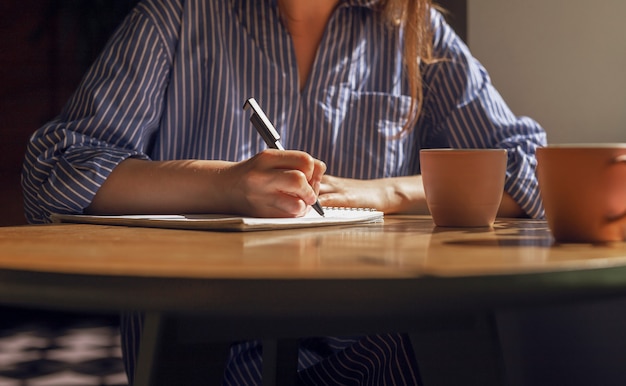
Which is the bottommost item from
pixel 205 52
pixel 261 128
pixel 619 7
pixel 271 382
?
pixel 271 382

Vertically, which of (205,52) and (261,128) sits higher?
(205,52)

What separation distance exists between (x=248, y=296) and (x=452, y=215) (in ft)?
1.71

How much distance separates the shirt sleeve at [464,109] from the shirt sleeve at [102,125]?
58 centimetres

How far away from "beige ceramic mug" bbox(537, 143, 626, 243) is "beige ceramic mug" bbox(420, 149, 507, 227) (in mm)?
185

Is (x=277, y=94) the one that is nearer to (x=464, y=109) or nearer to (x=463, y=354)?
(x=464, y=109)

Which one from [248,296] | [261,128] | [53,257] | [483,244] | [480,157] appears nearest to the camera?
[248,296]

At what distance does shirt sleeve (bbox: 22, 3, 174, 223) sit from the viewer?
3.70 ft

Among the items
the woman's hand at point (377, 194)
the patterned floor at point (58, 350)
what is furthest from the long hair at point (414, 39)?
the patterned floor at point (58, 350)

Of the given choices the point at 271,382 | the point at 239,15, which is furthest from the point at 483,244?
the point at 239,15

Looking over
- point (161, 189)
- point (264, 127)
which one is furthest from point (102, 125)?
point (264, 127)

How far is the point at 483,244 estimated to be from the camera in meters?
0.68

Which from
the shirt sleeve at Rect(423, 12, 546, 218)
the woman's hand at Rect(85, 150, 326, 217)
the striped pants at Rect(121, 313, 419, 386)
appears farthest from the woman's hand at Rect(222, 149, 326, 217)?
the shirt sleeve at Rect(423, 12, 546, 218)

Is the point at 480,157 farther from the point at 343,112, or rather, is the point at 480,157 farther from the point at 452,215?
the point at 343,112

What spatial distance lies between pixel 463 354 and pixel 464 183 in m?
0.24
